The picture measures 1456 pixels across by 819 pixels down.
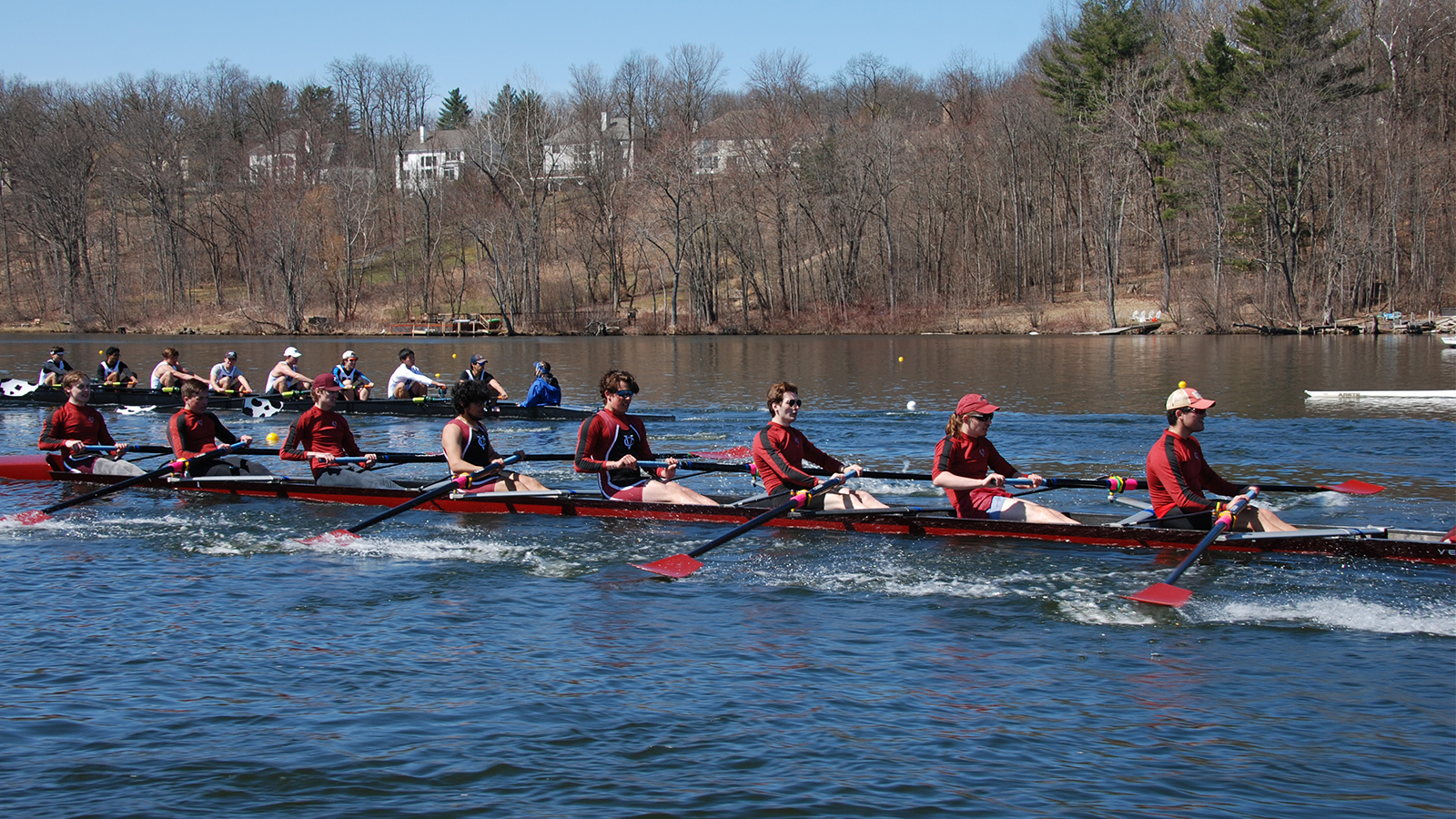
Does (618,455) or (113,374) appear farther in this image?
(113,374)

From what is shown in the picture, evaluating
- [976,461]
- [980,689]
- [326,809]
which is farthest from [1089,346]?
[326,809]

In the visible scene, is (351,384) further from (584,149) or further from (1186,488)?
(584,149)

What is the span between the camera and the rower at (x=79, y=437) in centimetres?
1461

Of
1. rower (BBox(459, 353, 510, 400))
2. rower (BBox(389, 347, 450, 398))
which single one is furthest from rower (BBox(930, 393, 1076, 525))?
rower (BBox(389, 347, 450, 398))

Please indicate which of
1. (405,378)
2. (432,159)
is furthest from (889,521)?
(432,159)

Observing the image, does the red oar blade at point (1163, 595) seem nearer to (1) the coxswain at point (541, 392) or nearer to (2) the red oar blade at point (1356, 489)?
(2) the red oar blade at point (1356, 489)

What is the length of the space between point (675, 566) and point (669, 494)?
7.21ft

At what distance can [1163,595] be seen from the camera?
8.70m

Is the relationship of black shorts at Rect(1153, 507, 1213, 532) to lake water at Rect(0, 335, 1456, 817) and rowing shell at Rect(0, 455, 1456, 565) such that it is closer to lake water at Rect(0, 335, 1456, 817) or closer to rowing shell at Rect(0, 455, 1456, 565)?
rowing shell at Rect(0, 455, 1456, 565)

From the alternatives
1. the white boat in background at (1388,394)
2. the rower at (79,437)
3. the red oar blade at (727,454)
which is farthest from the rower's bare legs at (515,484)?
the white boat in background at (1388,394)

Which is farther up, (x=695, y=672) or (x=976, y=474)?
(x=976, y=474)

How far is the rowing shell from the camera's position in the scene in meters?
9.58

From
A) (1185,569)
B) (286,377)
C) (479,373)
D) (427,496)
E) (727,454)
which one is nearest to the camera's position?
(1185,569)

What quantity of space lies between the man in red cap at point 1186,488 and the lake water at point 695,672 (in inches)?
15.3
